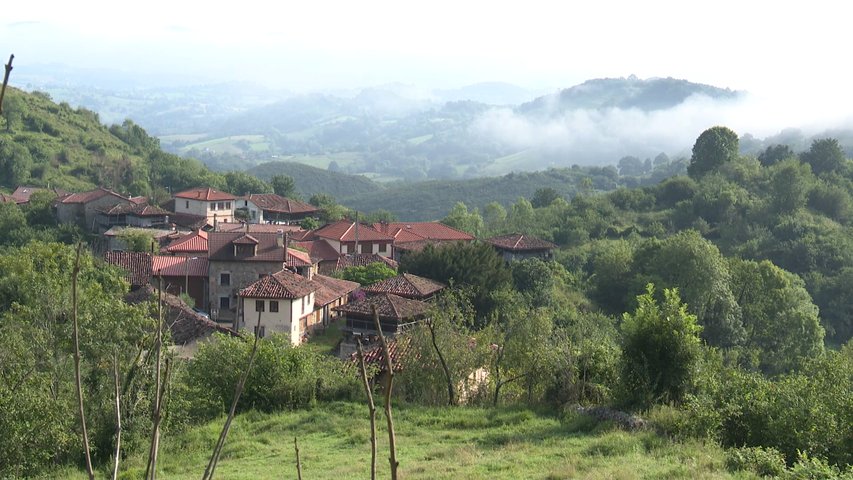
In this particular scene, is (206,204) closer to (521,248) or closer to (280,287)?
(521,248)

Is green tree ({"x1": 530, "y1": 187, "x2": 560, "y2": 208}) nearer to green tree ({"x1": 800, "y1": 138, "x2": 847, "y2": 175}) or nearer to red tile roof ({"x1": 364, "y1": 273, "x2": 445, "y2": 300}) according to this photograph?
green tree ({"x1": 800, "y1": 138, "x2": 847, "y2": 175})

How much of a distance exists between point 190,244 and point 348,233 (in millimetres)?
10099

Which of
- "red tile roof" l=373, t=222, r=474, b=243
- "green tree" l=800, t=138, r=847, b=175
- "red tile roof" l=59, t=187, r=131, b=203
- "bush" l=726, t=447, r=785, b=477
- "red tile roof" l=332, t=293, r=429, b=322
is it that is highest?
"green tree" l=800, t=138, r=847, b=175

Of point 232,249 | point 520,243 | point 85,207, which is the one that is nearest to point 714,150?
point 520,243

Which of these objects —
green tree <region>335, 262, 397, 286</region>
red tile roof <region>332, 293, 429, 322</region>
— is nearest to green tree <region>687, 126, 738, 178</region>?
green tree <region>335, 262, 397, 286</region>

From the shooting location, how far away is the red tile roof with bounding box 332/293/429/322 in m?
30.3

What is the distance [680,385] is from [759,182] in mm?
56047

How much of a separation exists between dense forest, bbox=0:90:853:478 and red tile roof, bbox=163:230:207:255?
15.1ft

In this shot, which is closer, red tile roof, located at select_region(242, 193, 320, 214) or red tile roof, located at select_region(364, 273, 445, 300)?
red tile roof, located at select_region(364, 273, 445, 300)

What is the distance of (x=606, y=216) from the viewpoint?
218 ft

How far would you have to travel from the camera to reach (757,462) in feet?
42.5

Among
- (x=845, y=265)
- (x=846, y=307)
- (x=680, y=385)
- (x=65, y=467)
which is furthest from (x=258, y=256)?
(x=845, y=265)

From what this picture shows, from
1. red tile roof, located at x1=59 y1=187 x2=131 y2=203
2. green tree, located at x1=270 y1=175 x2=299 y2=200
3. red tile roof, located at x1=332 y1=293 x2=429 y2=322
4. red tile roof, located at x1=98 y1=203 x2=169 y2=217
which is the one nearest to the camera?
red tile roof, located at x1=332 y1=293 x2=429 y2=322

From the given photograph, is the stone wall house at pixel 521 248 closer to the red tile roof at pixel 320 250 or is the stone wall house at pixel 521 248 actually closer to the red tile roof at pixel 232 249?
the red tile roof at pixel 320 250
